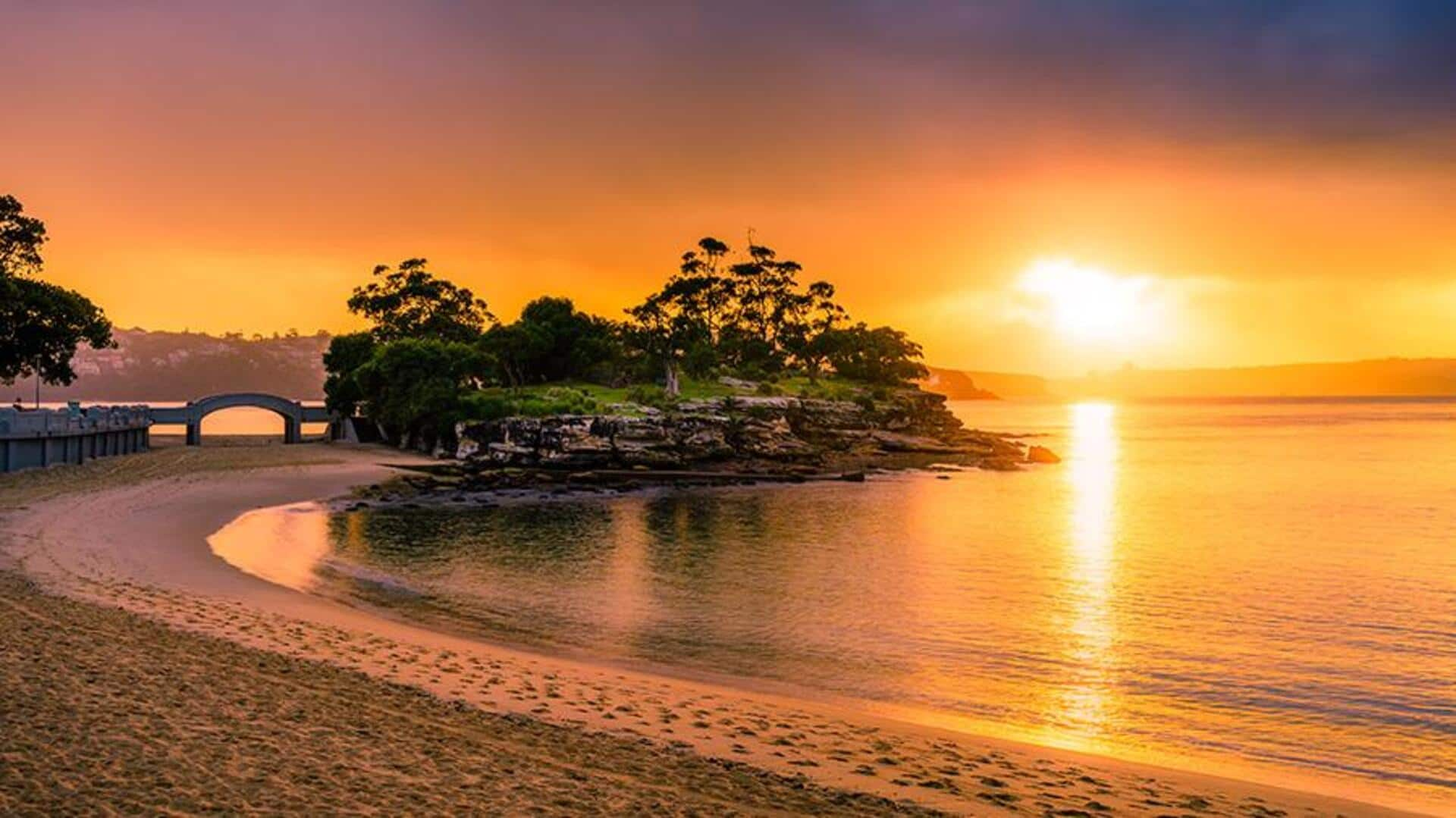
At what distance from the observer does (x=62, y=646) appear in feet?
55.9

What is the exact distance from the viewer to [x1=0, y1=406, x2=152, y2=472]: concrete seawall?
59750 mm

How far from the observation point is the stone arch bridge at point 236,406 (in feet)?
326

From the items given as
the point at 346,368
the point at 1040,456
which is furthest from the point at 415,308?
the point at 1040,456

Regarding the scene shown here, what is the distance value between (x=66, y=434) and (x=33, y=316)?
11.1m

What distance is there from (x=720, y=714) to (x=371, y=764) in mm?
6837

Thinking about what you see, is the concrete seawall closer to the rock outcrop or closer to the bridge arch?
the bridge arch

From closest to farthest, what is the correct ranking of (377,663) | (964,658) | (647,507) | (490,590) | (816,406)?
(377,663) < (964,658) < (490,590) < (647,507) < (816,406)

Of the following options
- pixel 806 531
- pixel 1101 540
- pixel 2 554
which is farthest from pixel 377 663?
pixel 1101 540

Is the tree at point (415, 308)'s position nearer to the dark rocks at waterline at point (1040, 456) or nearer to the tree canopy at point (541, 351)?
the tree canopy at point (541, 351)

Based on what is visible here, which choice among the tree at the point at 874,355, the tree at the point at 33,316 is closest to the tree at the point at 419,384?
the tree at the point at 33,316

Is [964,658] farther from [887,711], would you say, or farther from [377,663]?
[377,663]

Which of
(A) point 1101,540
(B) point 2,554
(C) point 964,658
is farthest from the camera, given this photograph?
(A) point 1101,540

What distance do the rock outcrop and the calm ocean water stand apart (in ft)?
64.7

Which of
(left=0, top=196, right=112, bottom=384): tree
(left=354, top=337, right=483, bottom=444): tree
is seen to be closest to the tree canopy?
(left=354, top=337, right=483, bottom=444): tree
